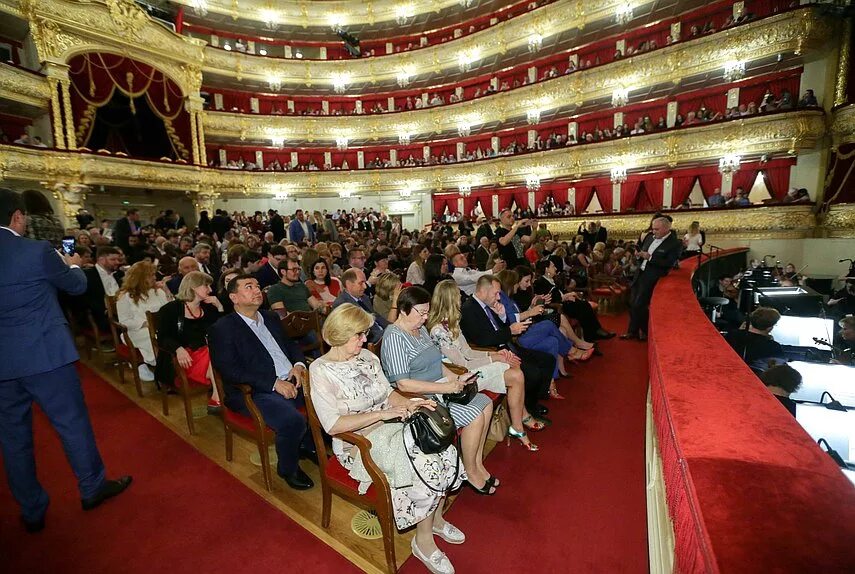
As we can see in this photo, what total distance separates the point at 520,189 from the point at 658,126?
17.8 feet

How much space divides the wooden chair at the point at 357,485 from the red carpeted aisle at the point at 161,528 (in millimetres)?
292

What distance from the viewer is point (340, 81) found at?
828 inches

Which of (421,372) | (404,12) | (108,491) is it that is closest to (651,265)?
(421,372)

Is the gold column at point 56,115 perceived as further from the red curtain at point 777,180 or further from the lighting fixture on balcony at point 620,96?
the red curtain at point 777,180

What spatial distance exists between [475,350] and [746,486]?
2345 millimetres

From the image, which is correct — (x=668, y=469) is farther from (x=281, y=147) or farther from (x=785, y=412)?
(x=281, y=147)

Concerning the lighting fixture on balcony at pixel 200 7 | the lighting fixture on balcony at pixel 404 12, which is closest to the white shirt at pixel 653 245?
the lighting fixture on balcony at pixel 404 12

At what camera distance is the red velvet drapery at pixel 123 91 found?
13.2 m

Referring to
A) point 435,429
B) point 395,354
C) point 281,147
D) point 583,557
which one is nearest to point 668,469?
point 435,429

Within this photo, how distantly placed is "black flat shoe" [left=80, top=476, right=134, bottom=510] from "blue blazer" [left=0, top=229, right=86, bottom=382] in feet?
2.90

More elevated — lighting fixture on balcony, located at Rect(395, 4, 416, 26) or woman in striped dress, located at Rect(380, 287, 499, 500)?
lighting fixture on balcony, located at Rect(395, 4, 416, 26)

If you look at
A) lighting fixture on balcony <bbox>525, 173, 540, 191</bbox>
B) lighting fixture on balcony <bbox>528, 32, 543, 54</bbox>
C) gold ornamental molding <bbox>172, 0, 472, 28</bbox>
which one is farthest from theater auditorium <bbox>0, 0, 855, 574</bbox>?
gold ornamental molding <bbox>172, 0, 472, 28</bbox>

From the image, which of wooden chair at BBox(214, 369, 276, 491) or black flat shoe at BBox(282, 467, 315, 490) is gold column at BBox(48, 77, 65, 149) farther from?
black flat shoe at BBox(282, 467, 315, 490)

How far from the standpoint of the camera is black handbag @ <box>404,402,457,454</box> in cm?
182
